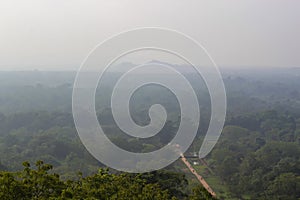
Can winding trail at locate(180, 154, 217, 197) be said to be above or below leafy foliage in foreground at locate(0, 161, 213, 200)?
below

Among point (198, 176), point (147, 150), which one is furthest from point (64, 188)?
point (198, 176)

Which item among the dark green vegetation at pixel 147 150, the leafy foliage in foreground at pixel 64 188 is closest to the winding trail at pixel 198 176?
the dark green vegetation at pixel 147 150

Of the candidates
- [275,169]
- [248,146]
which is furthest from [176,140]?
[248,146]

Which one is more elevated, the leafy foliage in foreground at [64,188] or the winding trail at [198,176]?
the leafy foliage in foreground at [64,188]

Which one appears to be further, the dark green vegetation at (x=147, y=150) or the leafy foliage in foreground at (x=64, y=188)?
the dark green vegetation at (x=147, y=150)

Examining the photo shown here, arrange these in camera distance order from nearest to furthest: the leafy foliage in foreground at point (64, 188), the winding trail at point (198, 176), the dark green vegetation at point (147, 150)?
the leafy foliage in foreground at point (64, 188)
the dark green vegetation at point (147, 150)
the winding trail at point (198, 176)

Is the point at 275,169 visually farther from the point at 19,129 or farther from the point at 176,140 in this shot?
the point at 19,129

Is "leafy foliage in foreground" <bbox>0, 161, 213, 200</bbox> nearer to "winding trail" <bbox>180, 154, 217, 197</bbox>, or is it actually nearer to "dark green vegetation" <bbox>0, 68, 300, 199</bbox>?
"dark green vegetation" <bbox>0, 68, 300, 199</bbox>

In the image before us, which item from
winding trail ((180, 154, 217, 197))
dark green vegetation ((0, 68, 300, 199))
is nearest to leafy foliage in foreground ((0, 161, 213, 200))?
dark green vegetation ((0, 68, 300, 199))

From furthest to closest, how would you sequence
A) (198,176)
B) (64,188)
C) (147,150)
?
1. (147,150)
2. (198,176)
3. (64,188)

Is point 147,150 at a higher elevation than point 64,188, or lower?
lower

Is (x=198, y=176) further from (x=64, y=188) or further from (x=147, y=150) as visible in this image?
(x=64, y=188)

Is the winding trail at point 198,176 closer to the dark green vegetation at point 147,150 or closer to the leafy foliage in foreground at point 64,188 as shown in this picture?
the dark green vegetation at point 147,150
